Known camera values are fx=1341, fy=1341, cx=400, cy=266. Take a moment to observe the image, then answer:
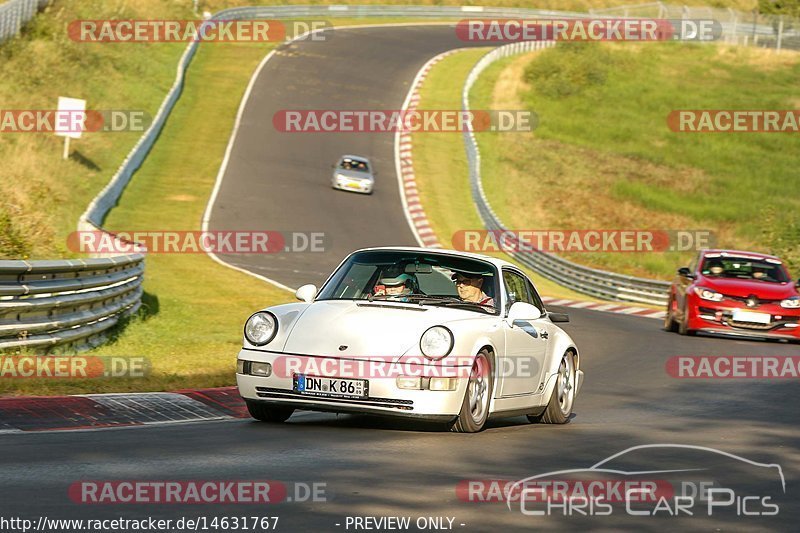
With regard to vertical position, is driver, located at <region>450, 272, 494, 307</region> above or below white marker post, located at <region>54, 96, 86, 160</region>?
above

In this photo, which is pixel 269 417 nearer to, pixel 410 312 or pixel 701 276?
pixel 410 312

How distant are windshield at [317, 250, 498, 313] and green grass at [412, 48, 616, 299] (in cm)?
2236

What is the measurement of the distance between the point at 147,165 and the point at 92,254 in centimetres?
2132

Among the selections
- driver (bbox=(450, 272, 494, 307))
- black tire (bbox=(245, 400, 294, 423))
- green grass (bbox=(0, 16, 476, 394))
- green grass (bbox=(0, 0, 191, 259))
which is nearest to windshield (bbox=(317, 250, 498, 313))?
driver (bbox=(450, 272, 494, 307))

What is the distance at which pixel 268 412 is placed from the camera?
411 inches

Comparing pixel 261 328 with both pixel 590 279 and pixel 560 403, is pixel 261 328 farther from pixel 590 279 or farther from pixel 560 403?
pixel 590 279

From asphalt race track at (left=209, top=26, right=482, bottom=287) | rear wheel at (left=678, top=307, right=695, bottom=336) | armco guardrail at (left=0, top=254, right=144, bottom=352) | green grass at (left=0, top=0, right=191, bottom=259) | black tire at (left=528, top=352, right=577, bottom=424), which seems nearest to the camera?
black tire at (left=528, top=352, right=577, bottom=424)

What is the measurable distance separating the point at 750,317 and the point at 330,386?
13363 mm

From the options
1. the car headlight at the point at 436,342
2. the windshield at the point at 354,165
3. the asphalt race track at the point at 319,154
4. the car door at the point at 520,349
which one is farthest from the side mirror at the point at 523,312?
the windshield at the point at 354,165

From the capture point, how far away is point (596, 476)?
816cm

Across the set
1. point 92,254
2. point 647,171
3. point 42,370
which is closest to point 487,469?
point 42,370

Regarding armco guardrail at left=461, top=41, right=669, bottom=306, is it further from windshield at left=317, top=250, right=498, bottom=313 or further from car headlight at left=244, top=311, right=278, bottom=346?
car headlight at left=244, top=311, right=278, bottom=346

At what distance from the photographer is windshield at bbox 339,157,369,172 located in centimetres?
4184

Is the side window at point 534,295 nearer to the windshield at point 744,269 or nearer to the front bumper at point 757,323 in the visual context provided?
the front bumper at point 757,323
